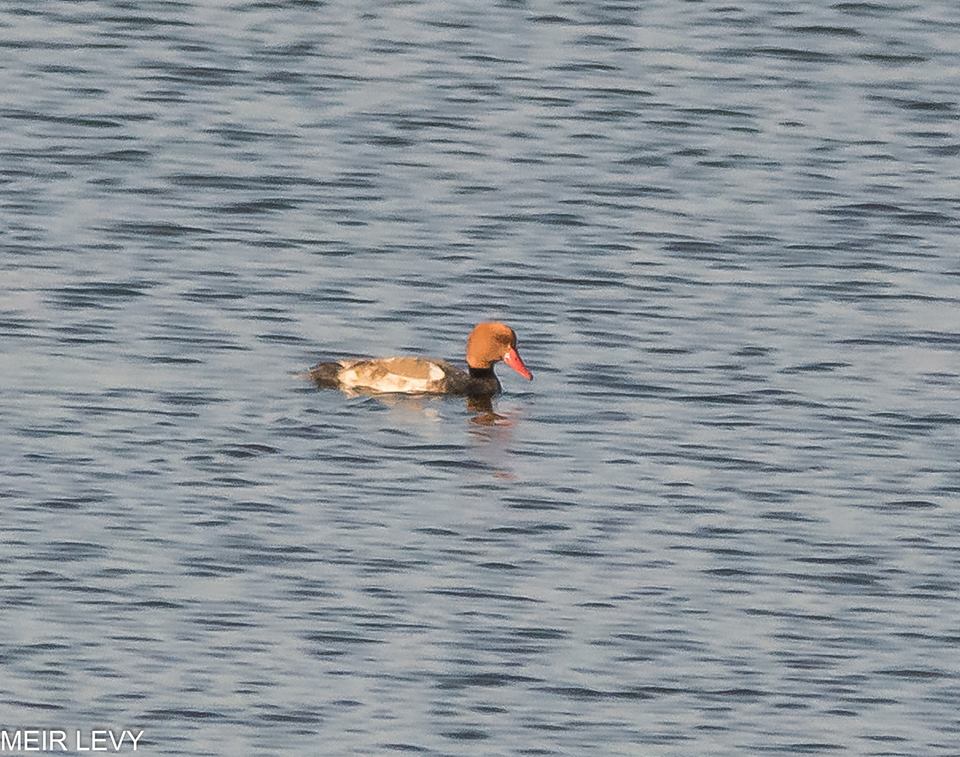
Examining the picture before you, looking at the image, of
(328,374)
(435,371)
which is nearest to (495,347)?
(435,371)

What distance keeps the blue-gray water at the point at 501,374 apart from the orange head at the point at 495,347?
21 centimetres

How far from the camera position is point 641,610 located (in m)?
13.4

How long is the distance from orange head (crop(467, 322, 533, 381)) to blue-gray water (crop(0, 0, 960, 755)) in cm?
21

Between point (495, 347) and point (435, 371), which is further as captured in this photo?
point (495, 347)

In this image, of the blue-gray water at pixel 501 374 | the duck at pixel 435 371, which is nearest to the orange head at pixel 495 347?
the duck at pixel 435 371

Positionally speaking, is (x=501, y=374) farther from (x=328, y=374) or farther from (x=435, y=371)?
(x=328, y=374)

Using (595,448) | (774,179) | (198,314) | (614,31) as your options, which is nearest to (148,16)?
(614,31)

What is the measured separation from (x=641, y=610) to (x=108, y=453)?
3.51m

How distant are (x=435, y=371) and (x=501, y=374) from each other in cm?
138

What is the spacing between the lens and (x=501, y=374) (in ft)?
62.6

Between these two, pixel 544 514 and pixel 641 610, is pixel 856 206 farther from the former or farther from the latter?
pixel 641 610

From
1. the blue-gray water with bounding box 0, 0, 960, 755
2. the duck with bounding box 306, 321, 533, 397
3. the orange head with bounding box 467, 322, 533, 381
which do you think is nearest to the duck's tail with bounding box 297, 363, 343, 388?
the duck with bounding box 306, 321, 533, 397

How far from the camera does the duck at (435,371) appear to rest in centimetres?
1739

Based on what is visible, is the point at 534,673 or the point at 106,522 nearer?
the point at 534,673
